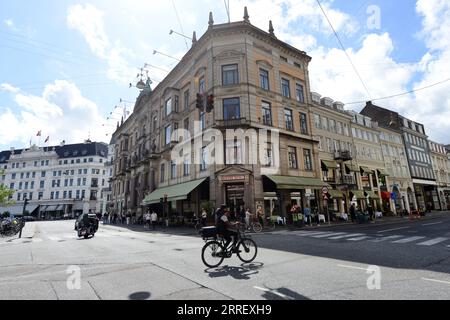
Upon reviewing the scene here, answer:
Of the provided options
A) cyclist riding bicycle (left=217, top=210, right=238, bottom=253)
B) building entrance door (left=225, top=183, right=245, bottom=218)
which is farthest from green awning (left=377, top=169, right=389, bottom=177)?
cyclist riding bicycle (left=217, top=210, right=238, bottom=253)

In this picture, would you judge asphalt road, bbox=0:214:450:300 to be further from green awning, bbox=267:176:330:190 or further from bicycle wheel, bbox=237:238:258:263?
green awning, bbox=267:176:330:190

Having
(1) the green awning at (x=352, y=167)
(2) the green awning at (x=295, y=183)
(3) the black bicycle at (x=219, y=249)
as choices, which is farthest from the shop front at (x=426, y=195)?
(3) the black bicycle at (x=219, y=249)

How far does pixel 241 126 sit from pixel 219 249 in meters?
15.8

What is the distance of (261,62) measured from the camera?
25125 mm

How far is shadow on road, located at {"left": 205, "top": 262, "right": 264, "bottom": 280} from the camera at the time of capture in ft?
20.0

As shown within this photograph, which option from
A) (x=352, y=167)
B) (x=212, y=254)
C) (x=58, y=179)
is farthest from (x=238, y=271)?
(x=58, y=179)

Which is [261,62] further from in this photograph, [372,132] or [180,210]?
[372,132]

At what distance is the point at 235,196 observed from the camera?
21.9 metres

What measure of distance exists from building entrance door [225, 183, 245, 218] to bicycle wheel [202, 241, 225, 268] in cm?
1420

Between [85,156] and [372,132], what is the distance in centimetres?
7257

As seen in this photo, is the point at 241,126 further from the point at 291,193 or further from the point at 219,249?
the point at 219,249
